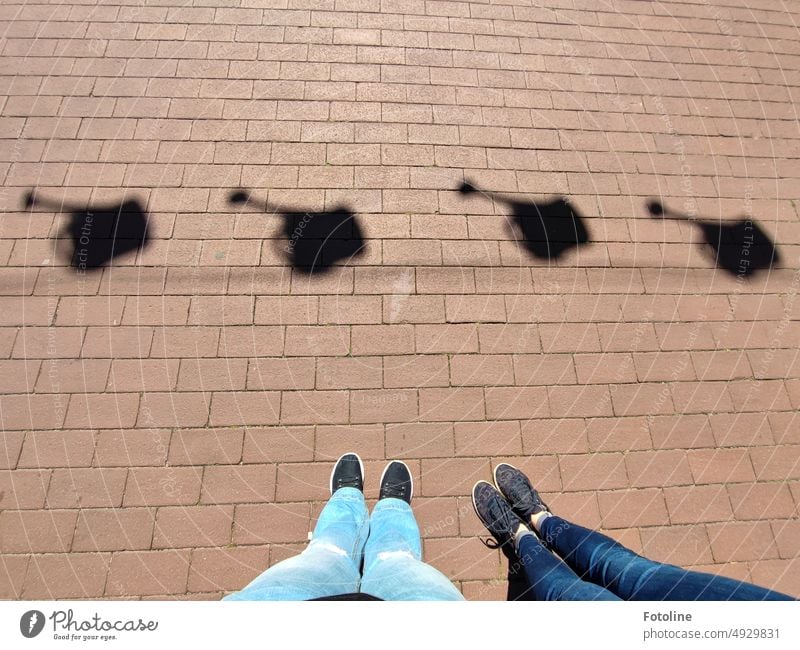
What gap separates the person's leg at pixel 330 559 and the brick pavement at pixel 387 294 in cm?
23

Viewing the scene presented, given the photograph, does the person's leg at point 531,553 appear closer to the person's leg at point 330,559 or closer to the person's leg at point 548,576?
the person's leg at point 548,576

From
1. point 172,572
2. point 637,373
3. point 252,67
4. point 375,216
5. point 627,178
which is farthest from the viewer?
point 252,67

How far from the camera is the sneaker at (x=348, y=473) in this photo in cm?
265

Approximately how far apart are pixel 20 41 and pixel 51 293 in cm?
244

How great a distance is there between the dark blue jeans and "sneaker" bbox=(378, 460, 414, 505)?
0.65 m

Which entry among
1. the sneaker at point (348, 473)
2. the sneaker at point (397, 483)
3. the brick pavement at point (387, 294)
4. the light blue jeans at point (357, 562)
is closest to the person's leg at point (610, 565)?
the brick pavement at point (387, 294)

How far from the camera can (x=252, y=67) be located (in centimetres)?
399

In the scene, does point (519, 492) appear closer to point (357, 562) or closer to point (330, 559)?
point (357, 562)

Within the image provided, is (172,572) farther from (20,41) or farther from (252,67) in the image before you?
(20,41)
